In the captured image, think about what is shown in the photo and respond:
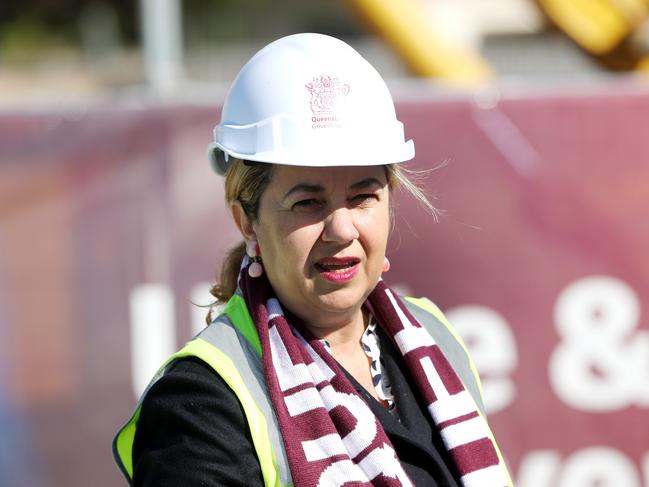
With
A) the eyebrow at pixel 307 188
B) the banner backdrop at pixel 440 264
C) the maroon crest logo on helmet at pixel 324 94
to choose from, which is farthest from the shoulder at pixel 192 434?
the banner backdrop at pixel 440 264

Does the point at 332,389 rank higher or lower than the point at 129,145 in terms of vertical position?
lower

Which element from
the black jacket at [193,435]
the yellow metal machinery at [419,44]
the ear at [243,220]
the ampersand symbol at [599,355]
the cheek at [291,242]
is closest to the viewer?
the black jacket at [193,435]

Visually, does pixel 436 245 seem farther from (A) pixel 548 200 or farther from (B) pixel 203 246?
(B) pixel 203 246

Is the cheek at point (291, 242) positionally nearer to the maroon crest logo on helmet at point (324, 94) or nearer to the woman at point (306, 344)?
the woman at point (306, 344)

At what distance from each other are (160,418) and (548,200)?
262 centimetres

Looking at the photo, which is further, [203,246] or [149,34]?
[149,34]

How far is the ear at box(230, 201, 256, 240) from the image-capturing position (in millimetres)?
2131

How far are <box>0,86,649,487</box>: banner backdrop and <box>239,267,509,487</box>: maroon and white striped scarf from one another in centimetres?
196

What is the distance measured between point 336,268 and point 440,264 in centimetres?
217

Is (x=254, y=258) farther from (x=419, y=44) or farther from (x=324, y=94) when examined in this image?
(x=419, y=44)

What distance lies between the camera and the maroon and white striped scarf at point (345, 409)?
190 cm

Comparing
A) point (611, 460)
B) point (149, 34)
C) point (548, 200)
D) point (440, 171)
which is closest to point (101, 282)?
point (149, 34)

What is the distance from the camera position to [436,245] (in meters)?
4.18

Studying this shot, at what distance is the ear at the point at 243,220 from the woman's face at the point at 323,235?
0.09ft
